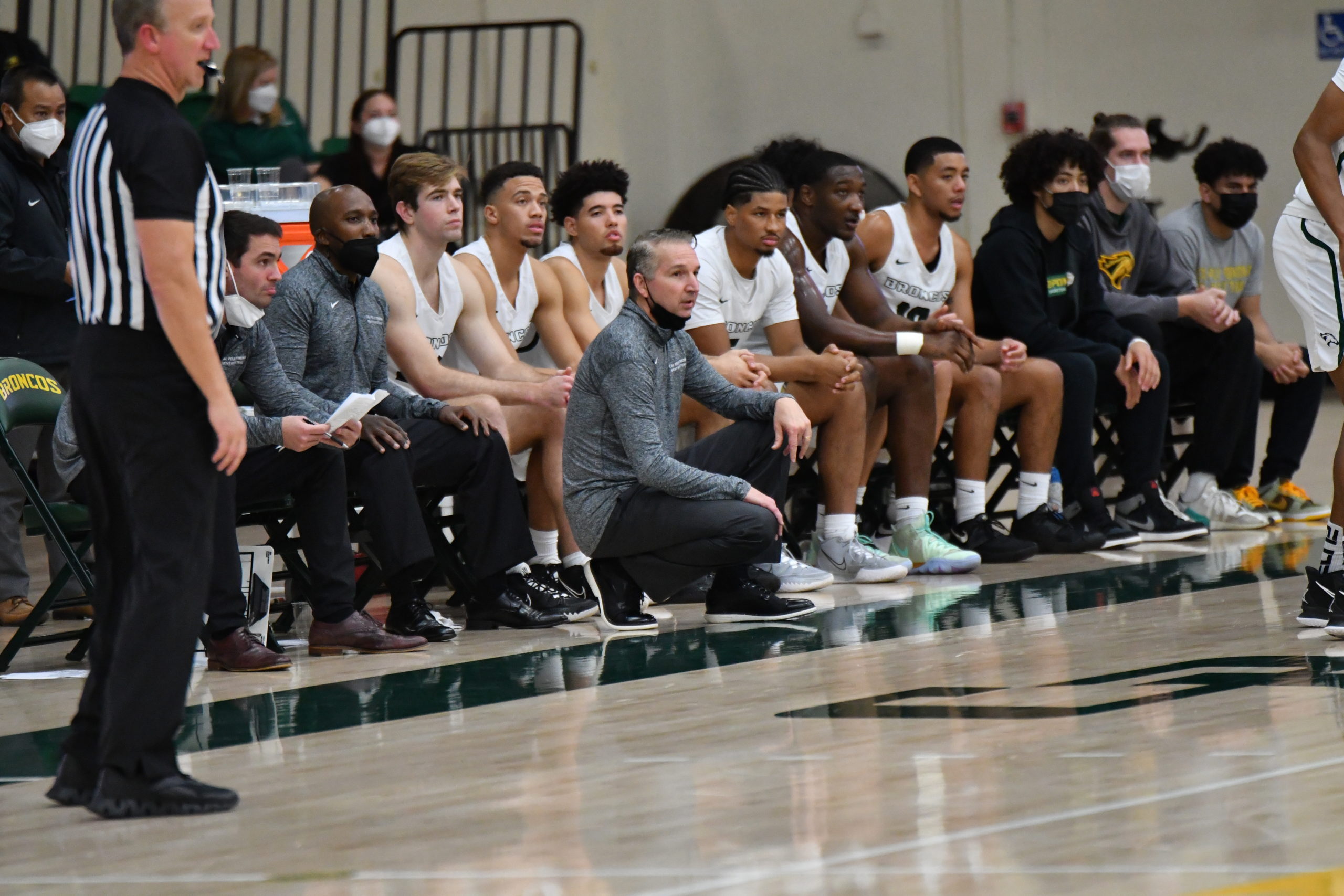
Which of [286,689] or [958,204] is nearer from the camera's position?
[286,689]

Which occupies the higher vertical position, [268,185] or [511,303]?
[268,185]

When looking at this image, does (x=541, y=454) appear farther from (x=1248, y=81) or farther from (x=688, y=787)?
(x=1248, y=81)

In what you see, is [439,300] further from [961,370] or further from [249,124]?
[249,124]

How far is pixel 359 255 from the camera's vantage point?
4844mm

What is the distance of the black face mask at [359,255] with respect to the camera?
4.84m

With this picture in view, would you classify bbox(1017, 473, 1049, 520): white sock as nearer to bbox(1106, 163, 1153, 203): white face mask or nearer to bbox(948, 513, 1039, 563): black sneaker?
bbox(948, 513, 1039, 563): black sneaker

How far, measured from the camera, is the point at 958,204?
6410 mm

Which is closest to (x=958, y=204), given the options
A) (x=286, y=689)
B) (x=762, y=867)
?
(x=286, y=689)

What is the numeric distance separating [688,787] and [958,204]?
12.7ft

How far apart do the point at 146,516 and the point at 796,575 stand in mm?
2867

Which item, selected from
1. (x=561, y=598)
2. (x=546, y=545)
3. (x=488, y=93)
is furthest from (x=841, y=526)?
(x=488, y=93)

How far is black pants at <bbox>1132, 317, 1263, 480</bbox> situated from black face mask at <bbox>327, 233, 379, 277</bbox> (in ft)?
10.7

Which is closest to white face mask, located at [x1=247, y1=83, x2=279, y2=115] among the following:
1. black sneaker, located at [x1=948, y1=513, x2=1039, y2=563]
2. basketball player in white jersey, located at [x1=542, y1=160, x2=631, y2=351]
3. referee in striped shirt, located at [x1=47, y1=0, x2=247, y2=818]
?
basketball player in white jersey, located at [x1=542, y1=160, x2=631, y2=351]

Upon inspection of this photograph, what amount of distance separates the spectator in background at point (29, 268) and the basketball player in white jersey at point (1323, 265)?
3.46 m
